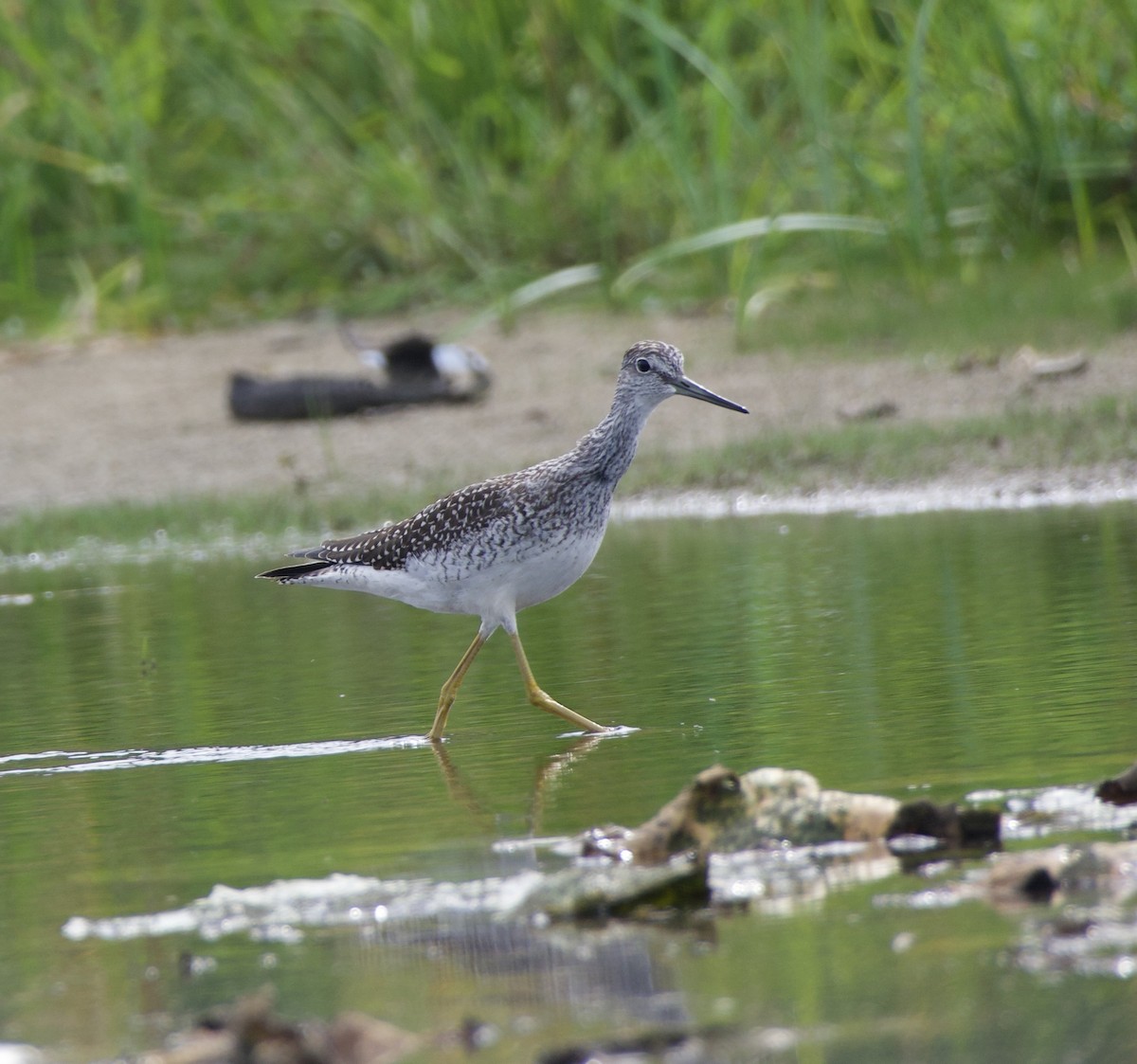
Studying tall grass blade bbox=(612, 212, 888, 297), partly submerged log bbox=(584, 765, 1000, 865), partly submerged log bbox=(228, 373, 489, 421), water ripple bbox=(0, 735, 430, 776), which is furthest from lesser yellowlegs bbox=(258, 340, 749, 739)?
partly submerged log bbox=(228, 373, 489, 421)

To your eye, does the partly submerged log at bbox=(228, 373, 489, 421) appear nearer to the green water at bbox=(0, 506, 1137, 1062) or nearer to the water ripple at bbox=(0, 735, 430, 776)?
the green water at bbox=(0, 506, 1137, 1062)

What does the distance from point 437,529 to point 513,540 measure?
33cm

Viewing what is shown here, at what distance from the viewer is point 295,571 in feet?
21.8

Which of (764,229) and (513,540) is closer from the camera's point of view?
(513,540)

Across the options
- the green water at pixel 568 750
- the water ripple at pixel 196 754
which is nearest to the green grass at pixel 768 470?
the green water at pixel 568 750

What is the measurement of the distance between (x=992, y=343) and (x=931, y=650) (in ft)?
17.9

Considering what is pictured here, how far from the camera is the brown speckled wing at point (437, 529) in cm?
623

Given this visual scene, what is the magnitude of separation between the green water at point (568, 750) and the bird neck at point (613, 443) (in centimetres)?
60

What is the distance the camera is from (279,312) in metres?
14.7

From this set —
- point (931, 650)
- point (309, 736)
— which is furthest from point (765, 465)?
point (309, 736)

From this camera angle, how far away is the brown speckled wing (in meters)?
6.23

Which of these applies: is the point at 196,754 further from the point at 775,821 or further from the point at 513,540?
the point at 775,821

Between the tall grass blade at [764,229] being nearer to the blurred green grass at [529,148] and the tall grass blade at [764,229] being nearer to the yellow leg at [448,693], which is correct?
the blurred green grass at [529,148]

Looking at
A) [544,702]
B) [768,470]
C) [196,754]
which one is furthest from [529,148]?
[196,754]
